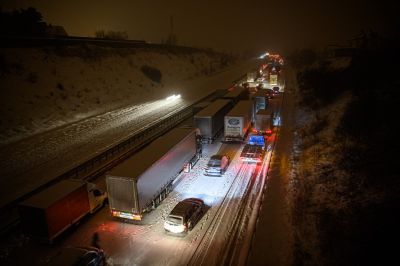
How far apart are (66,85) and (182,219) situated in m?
33.9

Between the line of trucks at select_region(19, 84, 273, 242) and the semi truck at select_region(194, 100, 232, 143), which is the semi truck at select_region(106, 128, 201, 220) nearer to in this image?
the line of trucks at select_region(19, 84, 273, 242)

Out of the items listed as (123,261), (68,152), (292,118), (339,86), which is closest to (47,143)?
(68,152)

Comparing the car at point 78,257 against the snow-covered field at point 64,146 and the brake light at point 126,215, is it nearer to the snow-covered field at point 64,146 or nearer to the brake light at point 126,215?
the brake light at point 126,215

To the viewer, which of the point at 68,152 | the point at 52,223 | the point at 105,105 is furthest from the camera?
the point at 105,105

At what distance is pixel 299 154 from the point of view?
85.6 ft

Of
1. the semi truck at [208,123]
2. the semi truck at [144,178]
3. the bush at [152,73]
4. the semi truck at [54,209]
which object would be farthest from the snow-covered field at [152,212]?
the bush at [152,73]

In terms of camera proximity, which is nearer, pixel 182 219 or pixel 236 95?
pixel 182 219

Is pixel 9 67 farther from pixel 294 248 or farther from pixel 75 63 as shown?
pixel 294 248

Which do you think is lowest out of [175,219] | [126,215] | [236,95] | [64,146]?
[126,215]

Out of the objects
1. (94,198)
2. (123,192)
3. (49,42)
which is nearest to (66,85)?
(49,42)

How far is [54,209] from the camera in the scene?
1533cm

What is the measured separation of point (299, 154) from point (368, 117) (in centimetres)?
626

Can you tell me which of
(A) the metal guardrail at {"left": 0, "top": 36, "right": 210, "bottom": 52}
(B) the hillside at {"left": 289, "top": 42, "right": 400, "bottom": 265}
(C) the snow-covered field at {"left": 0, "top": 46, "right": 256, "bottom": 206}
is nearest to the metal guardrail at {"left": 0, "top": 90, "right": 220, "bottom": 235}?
(C) the snow-covered field at {"left": 0, "top": 46, "right": 256, "bottom": 206}

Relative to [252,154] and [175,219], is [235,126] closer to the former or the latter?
[252,154]
